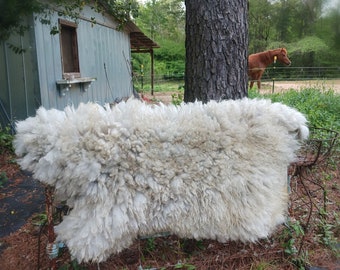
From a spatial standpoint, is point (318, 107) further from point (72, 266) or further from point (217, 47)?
point (72, 266)

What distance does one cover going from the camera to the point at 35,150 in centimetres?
127

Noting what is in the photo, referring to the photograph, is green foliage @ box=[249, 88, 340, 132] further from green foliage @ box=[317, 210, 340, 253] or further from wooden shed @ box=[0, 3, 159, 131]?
wooden shed @ box=[0, 3, 159, 131]

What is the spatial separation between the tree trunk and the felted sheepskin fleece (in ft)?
2.35

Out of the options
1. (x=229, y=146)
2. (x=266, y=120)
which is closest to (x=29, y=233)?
(x=229, y=146)

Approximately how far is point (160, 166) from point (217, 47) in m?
1.13

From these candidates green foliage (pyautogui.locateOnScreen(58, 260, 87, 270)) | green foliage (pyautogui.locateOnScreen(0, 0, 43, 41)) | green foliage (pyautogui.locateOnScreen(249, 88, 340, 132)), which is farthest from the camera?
green foliage (pyautogui.locateOnScreen(249, 88, 340, 132))

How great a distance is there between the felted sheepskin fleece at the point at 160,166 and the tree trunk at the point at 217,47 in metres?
0.72

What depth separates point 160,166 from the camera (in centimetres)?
134

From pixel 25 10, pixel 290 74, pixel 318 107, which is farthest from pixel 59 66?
pixel 290 74

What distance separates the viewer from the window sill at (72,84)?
5.26 m

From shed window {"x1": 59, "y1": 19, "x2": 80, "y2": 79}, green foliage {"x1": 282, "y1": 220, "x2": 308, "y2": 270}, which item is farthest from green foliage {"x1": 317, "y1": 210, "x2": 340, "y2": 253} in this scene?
shed window {"x1": 59, "y1": 19, "x2": 80, "y2": 79}

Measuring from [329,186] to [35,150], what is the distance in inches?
105

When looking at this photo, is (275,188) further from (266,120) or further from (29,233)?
(29,233)

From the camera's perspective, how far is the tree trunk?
214 cm
